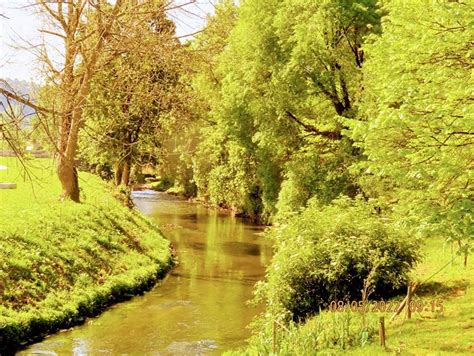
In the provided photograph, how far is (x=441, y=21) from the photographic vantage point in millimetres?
13352

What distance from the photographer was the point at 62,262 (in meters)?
20.4

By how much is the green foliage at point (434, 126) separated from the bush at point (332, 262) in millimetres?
2320

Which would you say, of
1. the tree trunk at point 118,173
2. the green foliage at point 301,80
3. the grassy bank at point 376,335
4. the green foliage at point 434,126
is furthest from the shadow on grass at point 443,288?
the tree trunk at point 118,173

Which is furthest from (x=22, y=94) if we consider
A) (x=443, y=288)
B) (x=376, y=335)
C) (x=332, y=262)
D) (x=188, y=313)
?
(x=443, y=288)

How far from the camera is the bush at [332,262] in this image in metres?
15.8

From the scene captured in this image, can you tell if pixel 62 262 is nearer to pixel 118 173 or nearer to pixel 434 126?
pixel 434 126

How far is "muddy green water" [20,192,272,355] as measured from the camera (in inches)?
629

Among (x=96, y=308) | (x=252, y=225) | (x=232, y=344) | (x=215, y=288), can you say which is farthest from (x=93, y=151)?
(x=232, y=344)

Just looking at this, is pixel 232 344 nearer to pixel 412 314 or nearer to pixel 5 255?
pixel 412 314

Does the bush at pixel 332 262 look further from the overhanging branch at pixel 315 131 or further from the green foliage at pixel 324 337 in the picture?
the overhanging branch at pixel 315 131

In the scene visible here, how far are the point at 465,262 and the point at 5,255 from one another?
14656 mm

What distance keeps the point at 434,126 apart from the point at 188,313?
10589 mm
